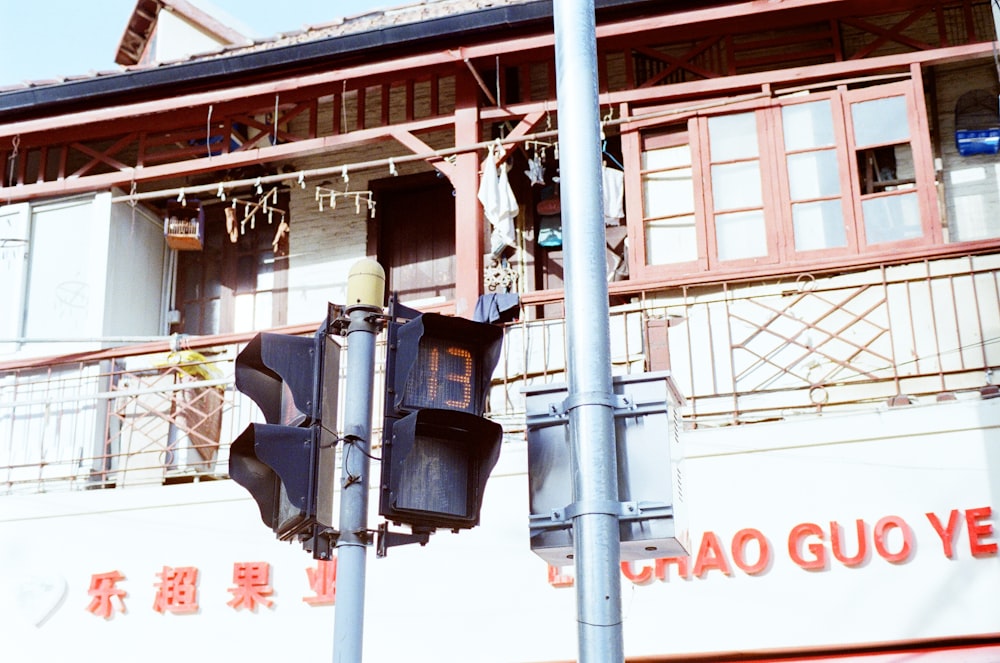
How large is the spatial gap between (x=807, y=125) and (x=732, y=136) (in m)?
0.65

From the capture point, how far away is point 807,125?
11.2m

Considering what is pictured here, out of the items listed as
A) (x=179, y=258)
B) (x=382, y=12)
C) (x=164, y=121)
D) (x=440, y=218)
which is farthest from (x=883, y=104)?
(x=179, y=258)

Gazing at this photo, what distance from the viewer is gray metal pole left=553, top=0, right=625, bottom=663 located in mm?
4410

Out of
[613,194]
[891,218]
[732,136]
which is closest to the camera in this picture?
[891,218]

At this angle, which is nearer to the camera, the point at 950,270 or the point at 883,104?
the point at 950,270

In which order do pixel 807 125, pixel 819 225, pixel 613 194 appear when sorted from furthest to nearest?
pixel 613 194, pixel 807 125, pixel 819 225

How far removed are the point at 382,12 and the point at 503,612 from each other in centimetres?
781

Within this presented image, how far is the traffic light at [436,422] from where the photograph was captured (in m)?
5.16

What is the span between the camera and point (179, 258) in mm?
14719

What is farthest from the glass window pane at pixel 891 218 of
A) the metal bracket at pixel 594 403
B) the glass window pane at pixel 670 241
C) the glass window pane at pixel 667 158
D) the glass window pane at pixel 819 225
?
the metal bracket at pixel 594 403

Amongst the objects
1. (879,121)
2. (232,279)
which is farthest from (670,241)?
(232,279)

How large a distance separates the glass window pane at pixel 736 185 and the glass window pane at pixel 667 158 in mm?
384

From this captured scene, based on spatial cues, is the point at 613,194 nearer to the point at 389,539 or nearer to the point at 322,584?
the point at 322,584

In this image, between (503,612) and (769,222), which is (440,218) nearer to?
(769,222)
